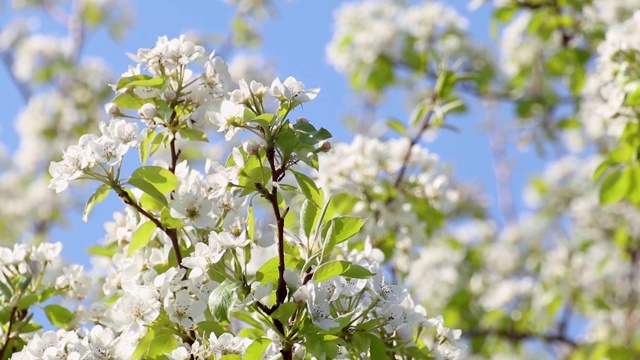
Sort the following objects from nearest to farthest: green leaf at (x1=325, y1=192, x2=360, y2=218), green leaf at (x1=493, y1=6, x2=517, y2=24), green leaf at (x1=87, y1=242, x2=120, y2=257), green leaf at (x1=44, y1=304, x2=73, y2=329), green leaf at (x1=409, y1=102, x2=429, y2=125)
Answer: green leaf at (x1=44, y1=304, x2=73, y2=329)
green leaf at (x1=87, y1=242, x2=120, y2=257)
green leaf at (x1=325, y1=192, x2=360, y2=218)
green leaf at (x1=409, y1=102, x2=429, y2=125)
green leaf at (x1=493, y1=6, x2=517, y2=24)

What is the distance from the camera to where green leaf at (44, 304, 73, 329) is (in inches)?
75.8

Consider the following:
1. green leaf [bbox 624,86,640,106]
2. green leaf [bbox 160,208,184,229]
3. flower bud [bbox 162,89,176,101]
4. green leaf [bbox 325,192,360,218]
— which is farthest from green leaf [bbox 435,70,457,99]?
green leaf [bbox 160,208,184,229]

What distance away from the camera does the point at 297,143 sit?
59.0 inches

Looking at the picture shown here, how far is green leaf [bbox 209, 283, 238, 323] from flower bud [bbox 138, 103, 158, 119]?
45 cm

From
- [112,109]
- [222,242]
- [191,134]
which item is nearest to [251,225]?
[222,242]

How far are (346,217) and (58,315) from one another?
0.79 meters

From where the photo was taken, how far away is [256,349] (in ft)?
4.68

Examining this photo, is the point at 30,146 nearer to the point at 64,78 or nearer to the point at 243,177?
the point at 64,78

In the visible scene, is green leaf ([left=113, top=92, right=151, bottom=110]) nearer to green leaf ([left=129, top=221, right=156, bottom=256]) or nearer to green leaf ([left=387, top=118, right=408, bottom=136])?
green leaf ([left=129, top=221, right=156, bottom=256])

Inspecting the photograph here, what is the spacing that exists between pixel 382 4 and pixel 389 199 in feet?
12.7

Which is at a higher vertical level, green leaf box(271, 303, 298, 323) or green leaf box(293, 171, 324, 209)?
green leaf box(293, 171, 324, 209)

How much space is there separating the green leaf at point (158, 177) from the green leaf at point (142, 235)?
3.9 inches

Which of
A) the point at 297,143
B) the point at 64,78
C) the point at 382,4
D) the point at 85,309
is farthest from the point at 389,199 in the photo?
the point at 64,78

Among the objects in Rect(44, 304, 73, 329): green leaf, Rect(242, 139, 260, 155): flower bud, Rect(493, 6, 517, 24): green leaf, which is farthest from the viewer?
Rect(493, 6, 517, 24): green leaf
